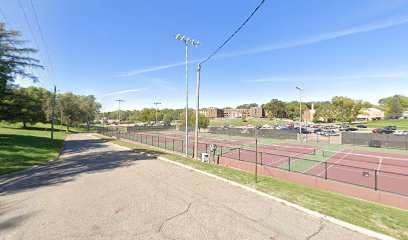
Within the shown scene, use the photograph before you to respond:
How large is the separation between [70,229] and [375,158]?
90.8 feet

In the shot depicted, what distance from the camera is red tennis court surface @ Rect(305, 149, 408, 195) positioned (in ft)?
39.3

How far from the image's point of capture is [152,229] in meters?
4.93

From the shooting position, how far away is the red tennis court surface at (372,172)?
472 inches

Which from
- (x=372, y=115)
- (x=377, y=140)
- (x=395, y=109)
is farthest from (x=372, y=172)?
(x=395, y=109)

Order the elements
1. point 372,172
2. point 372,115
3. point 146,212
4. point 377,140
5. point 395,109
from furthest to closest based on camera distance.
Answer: point 395,109 < point 372,115 < point 377,140 < point 372,172 < point 146,212

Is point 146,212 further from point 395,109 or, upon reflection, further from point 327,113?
point 395,109

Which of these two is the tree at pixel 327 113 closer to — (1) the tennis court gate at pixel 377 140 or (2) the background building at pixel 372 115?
(2) the background building at pixel 372 115

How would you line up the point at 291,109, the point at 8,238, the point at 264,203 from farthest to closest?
the point at 291,109
the point at 264,203
the point at 8,238

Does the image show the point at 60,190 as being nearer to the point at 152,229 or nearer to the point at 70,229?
the point at 70,229

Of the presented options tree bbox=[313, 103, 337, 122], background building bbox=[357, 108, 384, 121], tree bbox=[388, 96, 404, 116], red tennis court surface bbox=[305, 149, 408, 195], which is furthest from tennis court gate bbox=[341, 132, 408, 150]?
tree bbox=[388, 96, 404, 116]

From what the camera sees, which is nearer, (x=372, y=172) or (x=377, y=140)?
(x=372, y=172)

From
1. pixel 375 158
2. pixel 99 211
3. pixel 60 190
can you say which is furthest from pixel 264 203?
pixel 375 158

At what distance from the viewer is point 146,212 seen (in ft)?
19.3

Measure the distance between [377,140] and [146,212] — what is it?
117ft
